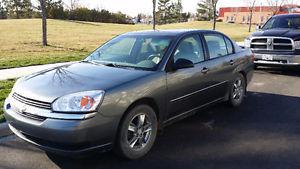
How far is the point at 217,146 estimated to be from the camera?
477cm

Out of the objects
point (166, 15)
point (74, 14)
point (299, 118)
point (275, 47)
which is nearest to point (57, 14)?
point (74, 14)

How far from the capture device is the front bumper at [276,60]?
10031mm

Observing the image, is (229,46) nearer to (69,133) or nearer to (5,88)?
(69,133)

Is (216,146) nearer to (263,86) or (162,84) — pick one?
(162,84)

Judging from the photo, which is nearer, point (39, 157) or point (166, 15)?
point (39, 157)

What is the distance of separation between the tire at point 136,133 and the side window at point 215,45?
182 cm

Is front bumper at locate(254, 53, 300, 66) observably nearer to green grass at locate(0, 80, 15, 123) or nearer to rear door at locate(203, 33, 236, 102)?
rear door at locate(203, 33, 236, 102)

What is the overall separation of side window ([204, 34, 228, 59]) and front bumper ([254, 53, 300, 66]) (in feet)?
14.8

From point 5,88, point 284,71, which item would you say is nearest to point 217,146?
point 5,88

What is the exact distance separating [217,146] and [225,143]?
0.17 metres

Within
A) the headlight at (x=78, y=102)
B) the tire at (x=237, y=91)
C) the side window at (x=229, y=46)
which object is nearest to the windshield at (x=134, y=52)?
the headlight at (x=78, y=102)

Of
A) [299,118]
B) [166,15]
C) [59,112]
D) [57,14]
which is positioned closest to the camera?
[59,112]

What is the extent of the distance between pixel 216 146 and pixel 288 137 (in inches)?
45.0

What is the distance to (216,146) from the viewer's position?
477 cm
